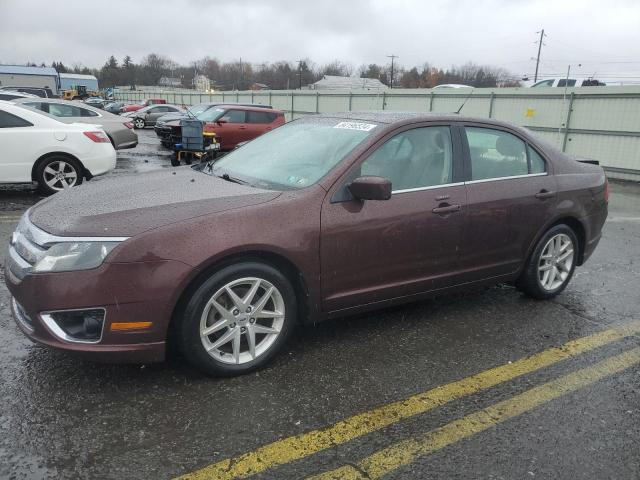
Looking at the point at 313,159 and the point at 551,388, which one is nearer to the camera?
the point at 551,388

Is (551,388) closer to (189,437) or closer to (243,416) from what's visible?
(243,416)

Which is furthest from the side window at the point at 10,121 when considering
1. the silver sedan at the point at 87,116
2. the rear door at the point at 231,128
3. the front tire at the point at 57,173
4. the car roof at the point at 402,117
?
the rear door at the point at 231,128

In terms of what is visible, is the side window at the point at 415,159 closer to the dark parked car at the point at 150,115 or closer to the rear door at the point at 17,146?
the rear door at the point at 17,146

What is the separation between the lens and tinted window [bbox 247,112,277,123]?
16.2 metres

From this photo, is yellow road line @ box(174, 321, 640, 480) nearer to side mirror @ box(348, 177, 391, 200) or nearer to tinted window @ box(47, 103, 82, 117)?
side mirror @ box(348, 177, 391, 200)

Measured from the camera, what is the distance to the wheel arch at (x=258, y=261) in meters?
2.83

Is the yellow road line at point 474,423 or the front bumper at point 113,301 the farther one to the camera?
the front bumper at point 113,301

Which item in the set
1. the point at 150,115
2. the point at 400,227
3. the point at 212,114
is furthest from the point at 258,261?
the point at 150,115

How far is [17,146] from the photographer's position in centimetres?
779

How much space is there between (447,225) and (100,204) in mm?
2282

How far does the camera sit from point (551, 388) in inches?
122

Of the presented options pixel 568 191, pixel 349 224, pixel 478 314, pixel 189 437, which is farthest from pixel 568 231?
pixel 189 437

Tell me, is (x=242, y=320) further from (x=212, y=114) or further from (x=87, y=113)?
(x=212, y=114)

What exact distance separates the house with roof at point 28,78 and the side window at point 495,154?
204 ft
